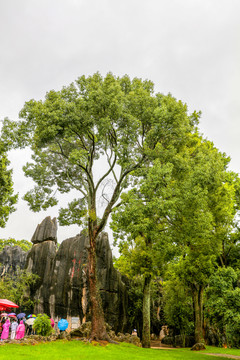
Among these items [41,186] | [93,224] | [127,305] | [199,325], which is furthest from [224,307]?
[127,305]

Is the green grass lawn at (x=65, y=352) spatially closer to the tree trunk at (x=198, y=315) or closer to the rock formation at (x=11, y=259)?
the tree trunk at (x=198, y=315)

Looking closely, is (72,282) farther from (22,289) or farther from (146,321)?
(146,321)

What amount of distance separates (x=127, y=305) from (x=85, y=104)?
21057 mm

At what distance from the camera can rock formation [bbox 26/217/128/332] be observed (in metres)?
Answer: 24.4

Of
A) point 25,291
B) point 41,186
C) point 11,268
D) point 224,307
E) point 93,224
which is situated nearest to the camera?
point 224,307

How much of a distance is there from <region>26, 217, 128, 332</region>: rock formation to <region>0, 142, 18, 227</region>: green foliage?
8262 millimetres

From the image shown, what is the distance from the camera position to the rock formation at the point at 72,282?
24438 millimetres

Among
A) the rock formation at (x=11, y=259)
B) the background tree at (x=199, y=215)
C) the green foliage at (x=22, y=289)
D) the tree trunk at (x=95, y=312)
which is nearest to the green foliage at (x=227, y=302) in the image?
the background tree at (x=199, y=215)

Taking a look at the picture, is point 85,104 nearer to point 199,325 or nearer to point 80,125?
point 80,125

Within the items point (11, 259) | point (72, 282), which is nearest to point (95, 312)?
point (72, 282)

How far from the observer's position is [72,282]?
25219 millimetres

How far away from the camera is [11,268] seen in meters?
36.2

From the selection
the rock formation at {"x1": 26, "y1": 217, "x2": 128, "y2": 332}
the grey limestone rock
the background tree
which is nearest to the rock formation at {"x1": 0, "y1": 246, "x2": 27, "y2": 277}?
the grey limestone rock

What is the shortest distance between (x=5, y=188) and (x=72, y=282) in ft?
42.3
